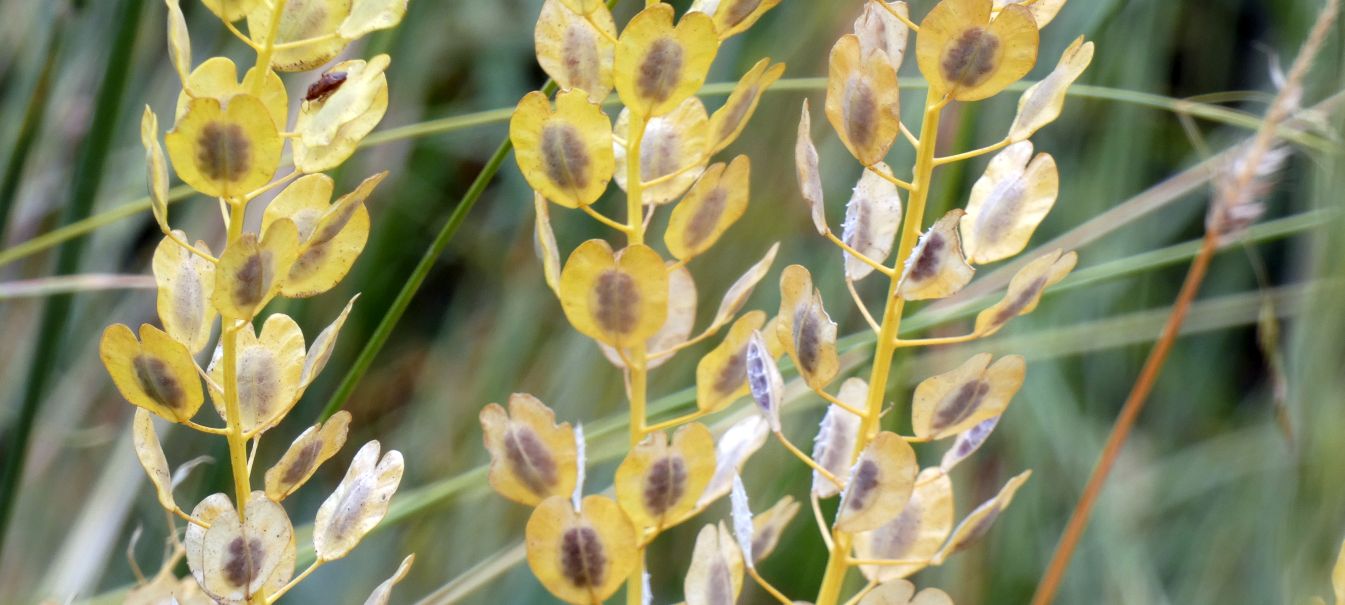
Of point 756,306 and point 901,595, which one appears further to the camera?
point 756,306

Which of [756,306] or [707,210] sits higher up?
[707,210]

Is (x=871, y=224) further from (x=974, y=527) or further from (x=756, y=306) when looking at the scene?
(x=756, y=306)

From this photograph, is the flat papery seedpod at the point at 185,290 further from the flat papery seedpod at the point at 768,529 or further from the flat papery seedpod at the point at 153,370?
the flat papery seedpod at the point at 768,529

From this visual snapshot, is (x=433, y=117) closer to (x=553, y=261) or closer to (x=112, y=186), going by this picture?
(x=112, y=186)

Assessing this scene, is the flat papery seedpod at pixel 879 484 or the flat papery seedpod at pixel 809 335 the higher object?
the flat papery seedpod at pixel 809 335

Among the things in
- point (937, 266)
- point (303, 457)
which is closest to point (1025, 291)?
point (937, 266)

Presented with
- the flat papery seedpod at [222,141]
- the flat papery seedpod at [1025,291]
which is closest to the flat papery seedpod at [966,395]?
the flat papery seedpod at [1025,291]
